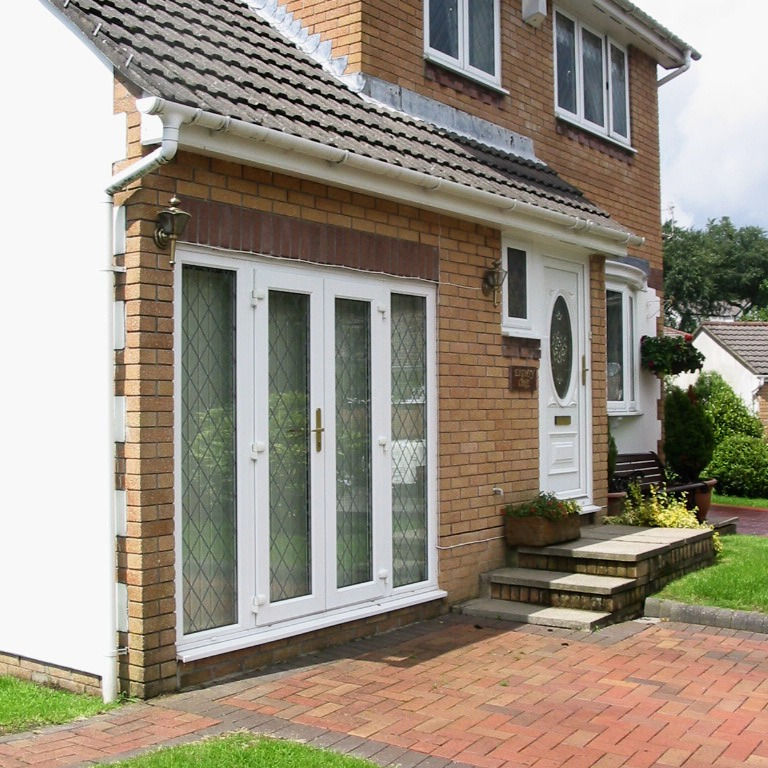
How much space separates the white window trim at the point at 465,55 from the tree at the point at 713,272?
43.6m

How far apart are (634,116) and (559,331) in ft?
15.8

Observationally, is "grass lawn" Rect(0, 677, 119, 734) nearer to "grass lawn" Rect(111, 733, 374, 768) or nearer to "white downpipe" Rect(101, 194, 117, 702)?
"white downpipe" Rect(101, 194, 117, 702)

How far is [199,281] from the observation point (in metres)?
5.86

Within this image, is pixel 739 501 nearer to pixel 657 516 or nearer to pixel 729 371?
pixel 657 516

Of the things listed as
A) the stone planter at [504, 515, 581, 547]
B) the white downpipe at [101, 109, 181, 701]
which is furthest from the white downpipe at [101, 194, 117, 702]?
the stone planter at [504, 515, 581, 547]

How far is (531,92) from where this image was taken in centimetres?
1045

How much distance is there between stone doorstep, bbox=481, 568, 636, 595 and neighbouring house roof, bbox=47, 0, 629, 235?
3.09 metres

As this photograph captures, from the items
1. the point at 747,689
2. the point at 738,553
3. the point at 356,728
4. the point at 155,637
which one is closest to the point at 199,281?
the point at 155,637

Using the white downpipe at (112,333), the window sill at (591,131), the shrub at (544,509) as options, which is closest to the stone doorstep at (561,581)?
the shrub at (544,509)

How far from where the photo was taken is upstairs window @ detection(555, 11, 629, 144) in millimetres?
11258

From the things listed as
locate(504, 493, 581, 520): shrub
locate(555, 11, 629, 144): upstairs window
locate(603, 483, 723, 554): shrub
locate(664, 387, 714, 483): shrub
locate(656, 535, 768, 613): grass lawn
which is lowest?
locate(656, 535, 768, 613): grass lawn

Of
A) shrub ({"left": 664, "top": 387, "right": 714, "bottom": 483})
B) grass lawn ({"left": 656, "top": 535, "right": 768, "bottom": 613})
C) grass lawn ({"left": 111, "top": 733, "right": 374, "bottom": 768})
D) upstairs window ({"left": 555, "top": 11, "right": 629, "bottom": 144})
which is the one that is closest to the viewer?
grass lawn ({"left": 111, "top": 733, "right": 374, "bottom": 768})

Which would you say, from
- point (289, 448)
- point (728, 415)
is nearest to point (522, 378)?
point (289, 448)

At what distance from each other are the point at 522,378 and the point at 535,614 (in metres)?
2.20
